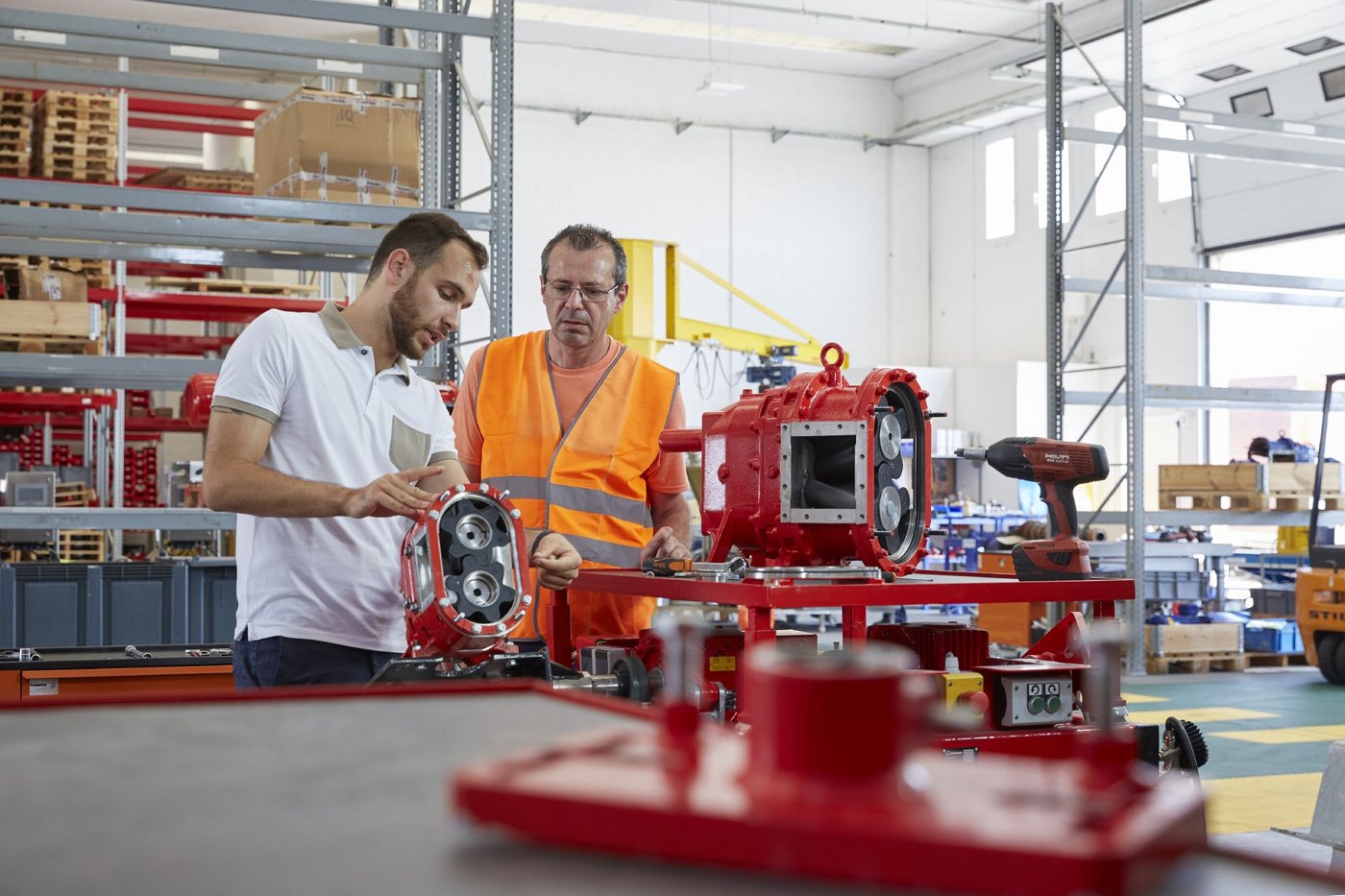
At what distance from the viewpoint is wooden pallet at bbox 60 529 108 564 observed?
937cm

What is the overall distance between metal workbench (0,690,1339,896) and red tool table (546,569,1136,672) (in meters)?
1.64

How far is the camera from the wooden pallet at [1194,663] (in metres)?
10.5

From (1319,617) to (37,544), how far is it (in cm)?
914

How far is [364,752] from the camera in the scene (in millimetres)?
927

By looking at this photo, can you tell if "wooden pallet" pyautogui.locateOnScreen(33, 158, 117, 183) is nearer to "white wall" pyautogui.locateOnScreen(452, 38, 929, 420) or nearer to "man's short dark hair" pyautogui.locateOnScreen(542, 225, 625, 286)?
"man's short dark hair" pyautogui.locateOnScreen(542, 225, 625, 286)

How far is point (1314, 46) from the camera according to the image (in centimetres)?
1588

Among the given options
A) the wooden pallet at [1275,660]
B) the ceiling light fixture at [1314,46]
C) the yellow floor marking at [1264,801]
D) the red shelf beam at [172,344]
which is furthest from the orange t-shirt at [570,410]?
the ceiling light fixture at [1314,46]

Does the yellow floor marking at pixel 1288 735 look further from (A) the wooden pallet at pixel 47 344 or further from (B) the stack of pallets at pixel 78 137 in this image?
(B) the stack of pallets at pixel 78 137

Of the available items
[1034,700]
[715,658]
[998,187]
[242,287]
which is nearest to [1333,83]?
[998,187]

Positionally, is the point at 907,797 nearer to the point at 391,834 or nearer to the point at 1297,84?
the point at 391,834

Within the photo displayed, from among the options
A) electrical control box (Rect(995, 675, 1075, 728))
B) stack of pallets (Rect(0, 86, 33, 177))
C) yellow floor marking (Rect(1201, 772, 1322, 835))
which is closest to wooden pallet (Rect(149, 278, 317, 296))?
stack of pallets (Rect(0, 86, 33, 177))

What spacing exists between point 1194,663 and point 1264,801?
496cm

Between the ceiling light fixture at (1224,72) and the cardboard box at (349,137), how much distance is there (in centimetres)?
1374

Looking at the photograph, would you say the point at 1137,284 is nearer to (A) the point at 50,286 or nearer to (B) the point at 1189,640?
(B) the point at 1189,640
